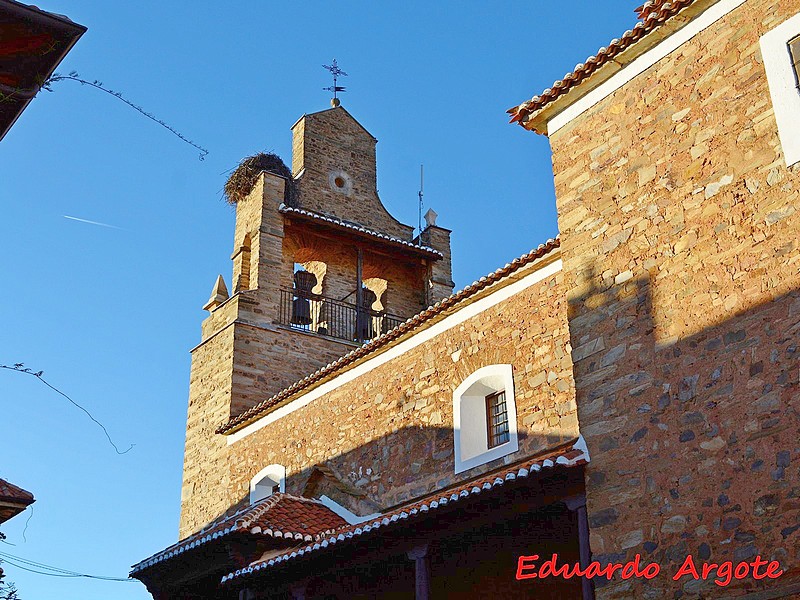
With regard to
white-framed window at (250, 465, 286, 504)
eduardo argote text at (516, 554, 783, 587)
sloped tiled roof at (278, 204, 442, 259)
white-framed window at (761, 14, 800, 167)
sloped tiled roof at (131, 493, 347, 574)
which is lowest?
eduardo argote text at (516, 554, 783, 587)

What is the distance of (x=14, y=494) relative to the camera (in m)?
8.29

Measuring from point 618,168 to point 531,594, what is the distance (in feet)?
A: 15.8

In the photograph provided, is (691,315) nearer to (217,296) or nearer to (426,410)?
(426,410)

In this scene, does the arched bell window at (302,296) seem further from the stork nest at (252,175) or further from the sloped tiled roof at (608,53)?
the sloped tiled roof at (608,53)

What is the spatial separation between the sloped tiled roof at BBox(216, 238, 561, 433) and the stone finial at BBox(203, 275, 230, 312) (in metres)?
2.98

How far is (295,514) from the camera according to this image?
40.8 feet

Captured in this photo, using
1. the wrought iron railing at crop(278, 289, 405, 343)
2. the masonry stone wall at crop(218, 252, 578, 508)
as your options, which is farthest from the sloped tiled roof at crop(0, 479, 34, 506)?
the wrought iron railing at crop(278, 289, 405, 343)

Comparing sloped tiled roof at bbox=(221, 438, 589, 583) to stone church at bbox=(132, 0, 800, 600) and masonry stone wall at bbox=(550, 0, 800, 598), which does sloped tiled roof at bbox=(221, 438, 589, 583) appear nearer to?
stone church at bbox=(132, 0, 800, 600)

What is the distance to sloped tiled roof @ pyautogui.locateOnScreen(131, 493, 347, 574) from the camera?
11.5 metres

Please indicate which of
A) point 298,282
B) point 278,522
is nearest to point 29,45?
point 278,522

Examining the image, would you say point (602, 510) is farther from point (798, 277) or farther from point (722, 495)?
point (798, 277)

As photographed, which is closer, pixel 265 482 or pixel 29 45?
pixel 29 45

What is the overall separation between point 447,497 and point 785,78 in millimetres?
4902

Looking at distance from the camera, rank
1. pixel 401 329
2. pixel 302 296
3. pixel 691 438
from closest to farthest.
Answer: pixel 691 438, pixel 401 329, pixel 302 296
